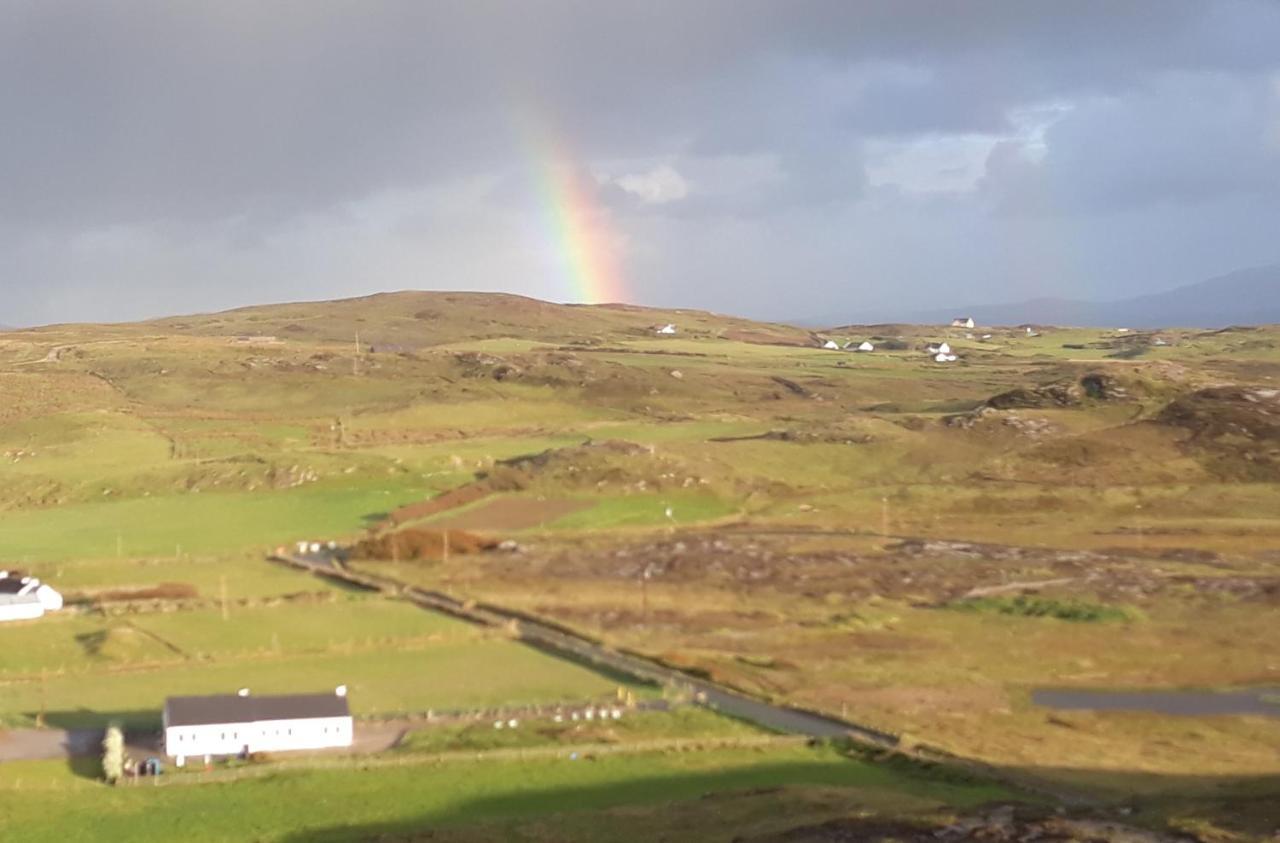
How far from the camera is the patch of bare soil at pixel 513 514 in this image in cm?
6744

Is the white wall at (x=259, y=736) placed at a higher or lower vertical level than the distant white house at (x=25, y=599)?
lower

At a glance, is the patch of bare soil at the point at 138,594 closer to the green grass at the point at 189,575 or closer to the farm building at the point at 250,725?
the green grass at the point at 189,575

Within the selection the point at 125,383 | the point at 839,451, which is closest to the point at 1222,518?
the point at 839,451

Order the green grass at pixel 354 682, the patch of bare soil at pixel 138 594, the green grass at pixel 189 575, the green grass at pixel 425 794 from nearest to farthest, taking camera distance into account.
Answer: the green grass at pixel 425 794, the green grass at pixel 354 682, the patch of bare soil at pixel 138 594, the green grass at pixel 189 575

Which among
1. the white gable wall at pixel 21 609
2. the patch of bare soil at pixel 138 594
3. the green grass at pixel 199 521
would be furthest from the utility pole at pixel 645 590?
the white gable wall at pixel 21 609

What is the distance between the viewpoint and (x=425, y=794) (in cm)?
2934

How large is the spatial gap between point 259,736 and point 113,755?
3.46m

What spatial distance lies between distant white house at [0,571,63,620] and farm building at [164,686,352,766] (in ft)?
57.4

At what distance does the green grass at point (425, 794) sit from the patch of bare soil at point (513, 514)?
3571 cm

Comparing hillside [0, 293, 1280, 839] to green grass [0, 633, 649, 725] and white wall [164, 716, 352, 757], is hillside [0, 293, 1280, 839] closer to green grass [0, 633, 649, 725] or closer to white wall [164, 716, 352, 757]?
green grass [0, 633, 649, 725]

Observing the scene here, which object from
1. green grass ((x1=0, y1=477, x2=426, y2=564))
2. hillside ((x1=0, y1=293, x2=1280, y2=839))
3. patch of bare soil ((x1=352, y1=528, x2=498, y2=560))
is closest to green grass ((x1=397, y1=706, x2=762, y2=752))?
hillside ((x1=0, y1=293, x2=1280, y2=839))

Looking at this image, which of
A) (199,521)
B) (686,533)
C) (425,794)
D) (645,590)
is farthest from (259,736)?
(199,521)

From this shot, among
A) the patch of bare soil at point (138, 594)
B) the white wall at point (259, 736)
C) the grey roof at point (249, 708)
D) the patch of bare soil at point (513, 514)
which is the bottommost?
the white wall at point (259, 736)

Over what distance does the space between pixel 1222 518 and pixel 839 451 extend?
25314 mm
